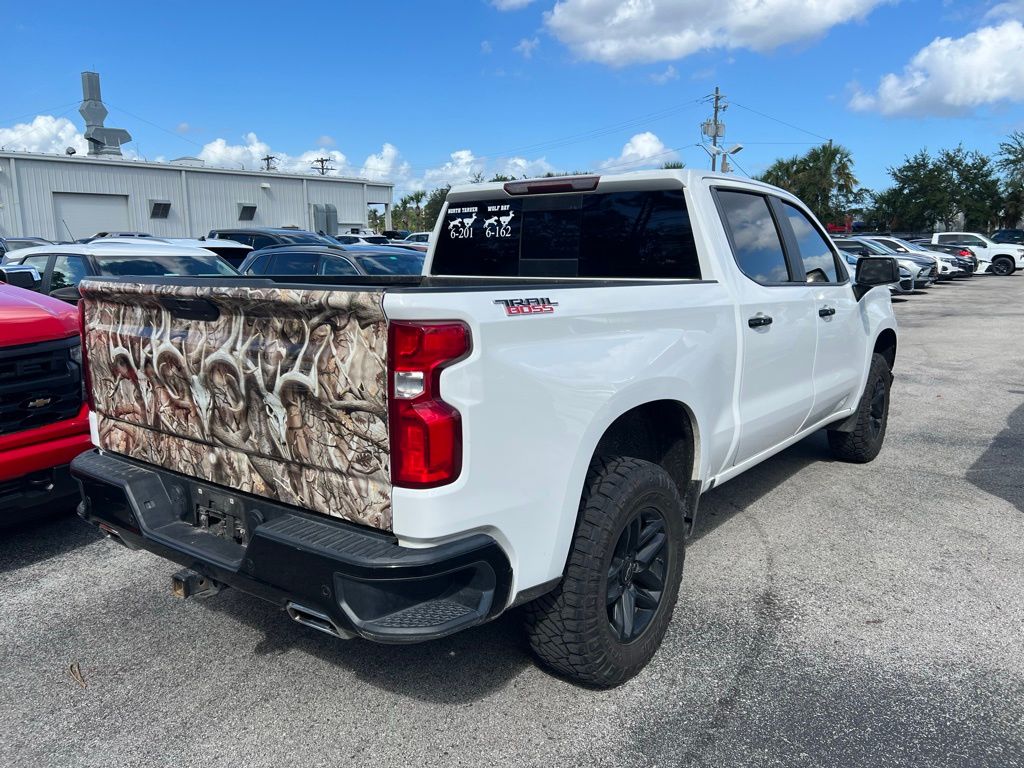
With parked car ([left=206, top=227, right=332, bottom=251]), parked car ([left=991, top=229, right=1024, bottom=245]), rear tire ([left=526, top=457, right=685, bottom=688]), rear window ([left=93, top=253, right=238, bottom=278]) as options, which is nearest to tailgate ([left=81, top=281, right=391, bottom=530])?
rear tire ([left=526, top=457, right=685, bottom=688])

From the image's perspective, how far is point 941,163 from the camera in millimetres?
49188

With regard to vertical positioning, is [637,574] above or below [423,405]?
below

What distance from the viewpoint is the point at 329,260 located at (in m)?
9.42

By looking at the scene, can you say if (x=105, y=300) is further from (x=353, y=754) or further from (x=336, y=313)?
(x=353, y=754)

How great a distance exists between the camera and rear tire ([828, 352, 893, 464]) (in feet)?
18.5

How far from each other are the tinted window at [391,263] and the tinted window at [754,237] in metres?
5.69

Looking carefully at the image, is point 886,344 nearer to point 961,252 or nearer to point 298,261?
point 298,261

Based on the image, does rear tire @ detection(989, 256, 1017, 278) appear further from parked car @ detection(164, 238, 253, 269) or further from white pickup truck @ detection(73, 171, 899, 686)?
white pickup truck @ detection(73, 171, 899, 686)

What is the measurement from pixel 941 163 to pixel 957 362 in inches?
1783

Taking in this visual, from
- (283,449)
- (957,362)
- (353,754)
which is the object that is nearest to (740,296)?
(283,449)

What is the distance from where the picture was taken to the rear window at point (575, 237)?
3.81 meters

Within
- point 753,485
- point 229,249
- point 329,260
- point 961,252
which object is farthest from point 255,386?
point 961,252

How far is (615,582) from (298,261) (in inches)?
300

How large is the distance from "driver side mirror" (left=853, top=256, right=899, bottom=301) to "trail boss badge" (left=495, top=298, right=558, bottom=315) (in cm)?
320
